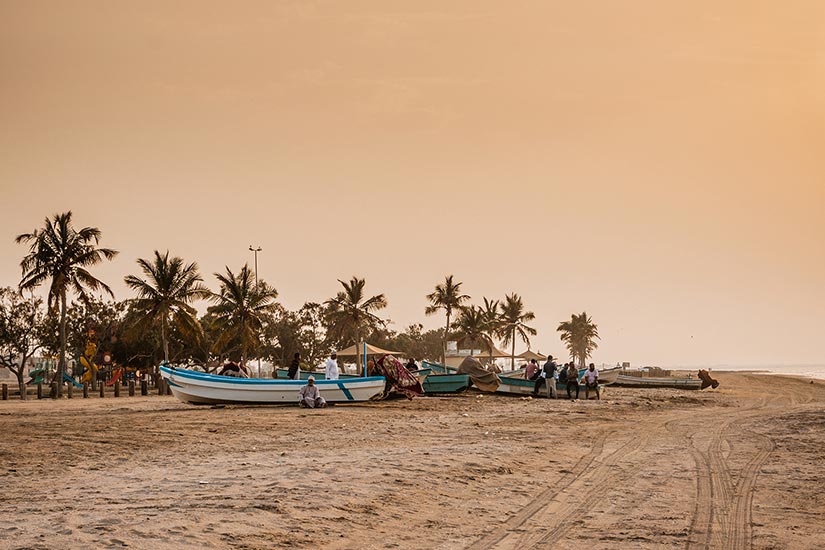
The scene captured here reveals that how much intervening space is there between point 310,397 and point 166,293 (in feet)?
85.2

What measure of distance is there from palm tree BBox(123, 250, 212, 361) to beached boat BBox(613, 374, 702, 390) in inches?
1147

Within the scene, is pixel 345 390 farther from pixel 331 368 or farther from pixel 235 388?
pixel 235 388

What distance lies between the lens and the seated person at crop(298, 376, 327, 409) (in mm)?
26734

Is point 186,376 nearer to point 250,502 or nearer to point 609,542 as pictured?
point 250,502

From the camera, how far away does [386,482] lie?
441 inches

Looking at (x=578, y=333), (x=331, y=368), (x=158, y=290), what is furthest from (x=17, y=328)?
(x=578, y=333)

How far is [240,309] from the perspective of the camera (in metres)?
54.3

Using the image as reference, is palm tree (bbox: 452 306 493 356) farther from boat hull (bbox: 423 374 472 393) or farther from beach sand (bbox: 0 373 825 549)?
beach sand (bbox: 0 373 825 549)

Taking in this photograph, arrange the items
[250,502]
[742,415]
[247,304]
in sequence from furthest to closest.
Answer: [247,304] → [742,415] → [250,502]

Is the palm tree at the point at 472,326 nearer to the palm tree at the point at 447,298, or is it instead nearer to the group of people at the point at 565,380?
the palm tree at the point at 447,298

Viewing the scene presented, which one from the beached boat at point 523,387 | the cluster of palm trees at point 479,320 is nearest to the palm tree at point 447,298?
the cluster of palm trees at point 479,320

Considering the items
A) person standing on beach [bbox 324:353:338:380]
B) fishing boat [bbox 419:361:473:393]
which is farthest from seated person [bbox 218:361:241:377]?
fishing boat [bbox 419:361:473:393]

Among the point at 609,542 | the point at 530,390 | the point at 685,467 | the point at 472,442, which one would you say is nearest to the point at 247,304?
the point at 530,390

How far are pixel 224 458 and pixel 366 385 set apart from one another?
50.3ft
